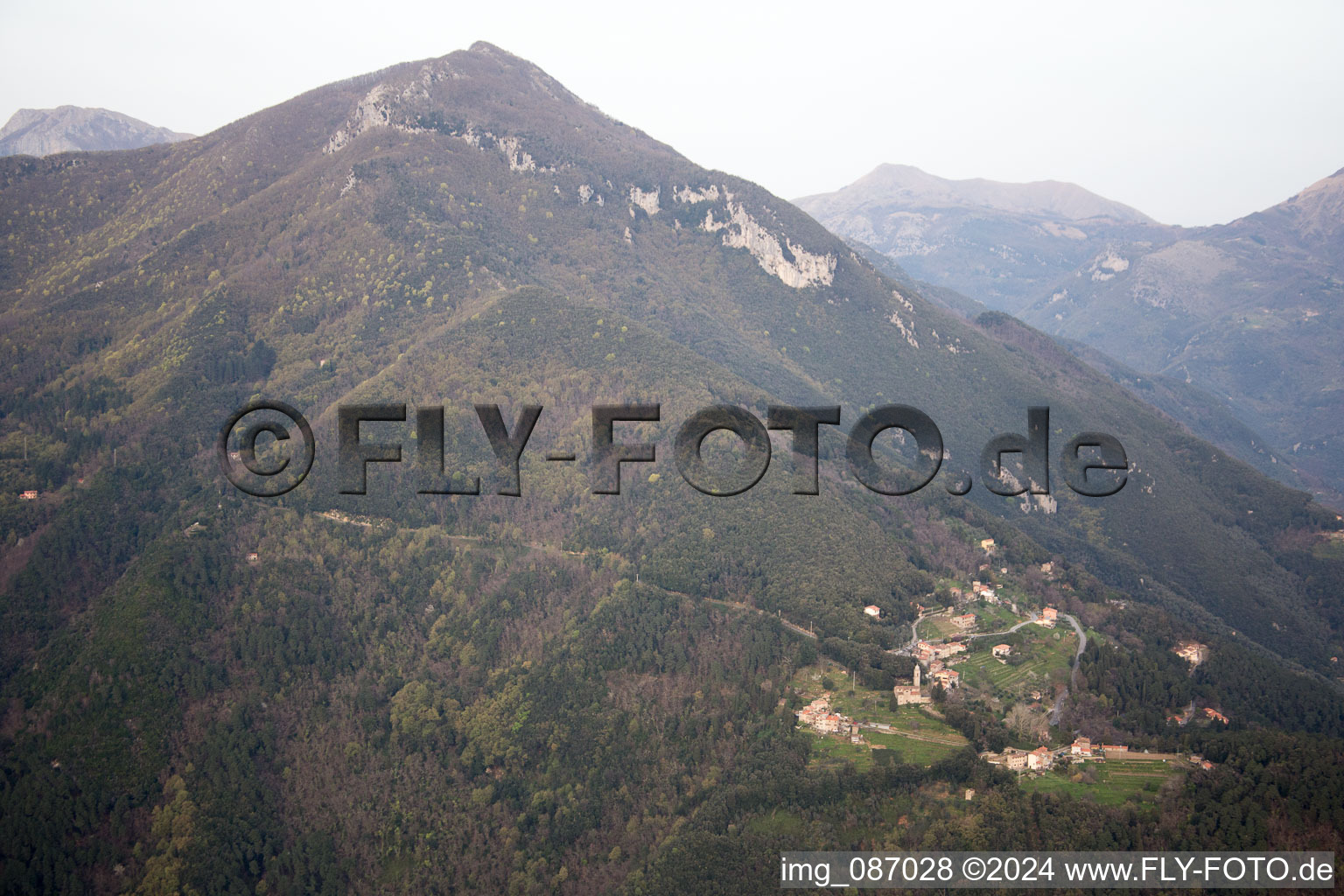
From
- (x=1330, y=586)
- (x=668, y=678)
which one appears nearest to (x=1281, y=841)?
(x=668, y=678)

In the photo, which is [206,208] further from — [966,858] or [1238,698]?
[1238,698]

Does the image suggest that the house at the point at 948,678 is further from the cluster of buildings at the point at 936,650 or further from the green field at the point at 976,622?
the green field at the point at 976,622

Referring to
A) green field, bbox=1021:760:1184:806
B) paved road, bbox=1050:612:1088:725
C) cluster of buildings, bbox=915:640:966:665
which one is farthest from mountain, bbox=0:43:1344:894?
cluster of buildings, bbox=915:640:966:665

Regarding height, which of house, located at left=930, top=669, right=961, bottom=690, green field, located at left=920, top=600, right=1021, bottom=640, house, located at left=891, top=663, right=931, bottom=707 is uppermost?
green field, located at left=920, top=600, right=1021, bottom=640

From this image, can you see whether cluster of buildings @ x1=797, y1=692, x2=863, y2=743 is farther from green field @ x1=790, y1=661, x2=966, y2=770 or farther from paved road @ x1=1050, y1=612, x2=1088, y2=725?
paved road @ x1=1050, y1=612, x2=1088, y2=725

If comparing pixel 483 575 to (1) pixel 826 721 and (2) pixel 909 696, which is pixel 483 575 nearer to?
(1) pixel 826 721

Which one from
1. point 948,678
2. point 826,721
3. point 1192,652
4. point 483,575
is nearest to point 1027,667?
point 948,678
